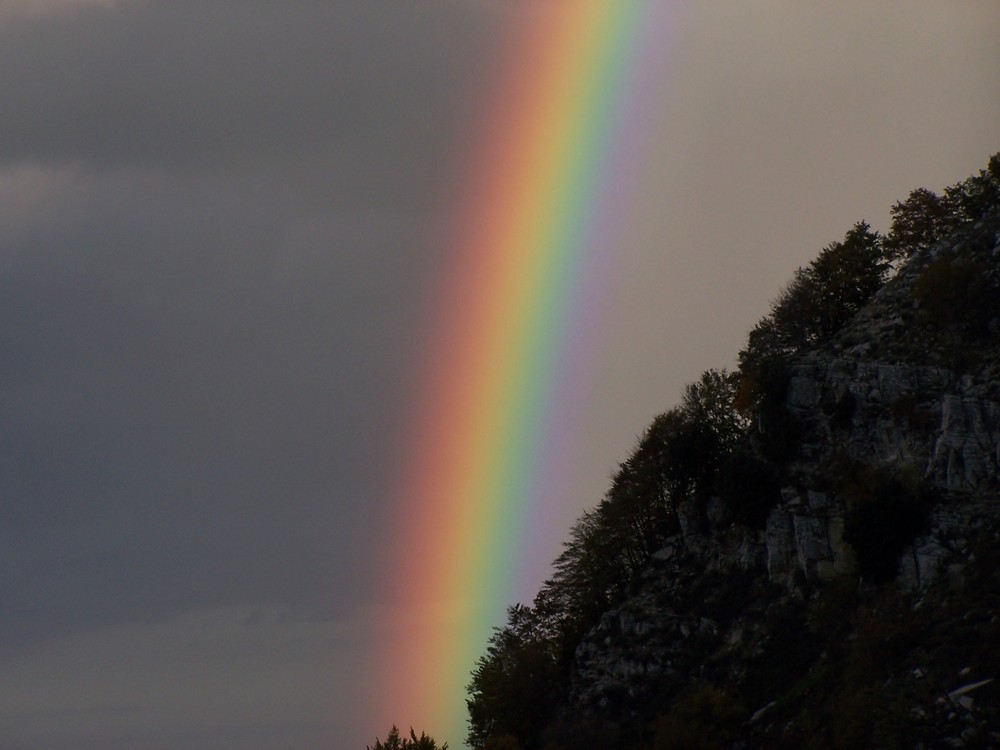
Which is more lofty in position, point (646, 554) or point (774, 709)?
point (646, 554)

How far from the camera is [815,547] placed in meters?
96.8

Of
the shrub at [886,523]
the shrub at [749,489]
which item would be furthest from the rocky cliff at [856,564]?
the shrub at [749,489]

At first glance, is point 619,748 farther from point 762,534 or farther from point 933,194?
point 933,194

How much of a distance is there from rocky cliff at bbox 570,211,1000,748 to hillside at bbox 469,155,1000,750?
19cm

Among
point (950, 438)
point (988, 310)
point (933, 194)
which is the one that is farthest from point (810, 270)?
point (950, 438)

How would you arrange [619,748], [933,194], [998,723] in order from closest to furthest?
[998,723], [619,748], [933,194]

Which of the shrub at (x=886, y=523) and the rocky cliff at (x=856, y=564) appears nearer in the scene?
the rocky cliff at (x=856, y=564)

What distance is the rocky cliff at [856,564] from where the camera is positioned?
7862cm

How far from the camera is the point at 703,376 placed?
412ft

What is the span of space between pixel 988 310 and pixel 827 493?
19302 millimetres

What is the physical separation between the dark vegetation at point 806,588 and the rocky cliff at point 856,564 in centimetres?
20

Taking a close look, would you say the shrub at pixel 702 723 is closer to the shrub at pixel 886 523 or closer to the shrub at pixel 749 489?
the shrub at pixel 886 523

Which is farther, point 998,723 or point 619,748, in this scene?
point 619,748

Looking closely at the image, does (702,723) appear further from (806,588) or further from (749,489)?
(749,489)
